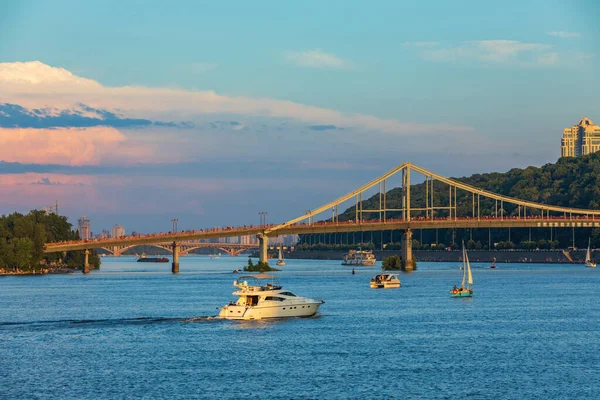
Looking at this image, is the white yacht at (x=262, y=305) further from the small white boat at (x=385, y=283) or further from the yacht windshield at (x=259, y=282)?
the small white boat at (x=385, y=283)

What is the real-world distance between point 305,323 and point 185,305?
22661 millimetres

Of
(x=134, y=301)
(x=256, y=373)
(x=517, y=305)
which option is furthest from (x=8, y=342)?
(x=517, y=305)

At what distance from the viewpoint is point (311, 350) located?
6631 centimetres

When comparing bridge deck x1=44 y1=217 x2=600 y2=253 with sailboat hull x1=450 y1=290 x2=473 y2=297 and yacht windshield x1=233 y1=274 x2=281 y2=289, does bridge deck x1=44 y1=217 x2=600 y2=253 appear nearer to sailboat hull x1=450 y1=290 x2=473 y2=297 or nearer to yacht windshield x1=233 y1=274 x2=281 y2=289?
yacht windshield x1=233 y1=274 x2=281 y2=289

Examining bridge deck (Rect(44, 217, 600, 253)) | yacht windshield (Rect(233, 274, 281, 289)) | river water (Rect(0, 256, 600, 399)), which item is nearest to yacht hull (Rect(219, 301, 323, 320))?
river water (Rect(0, 256, 600, 399))

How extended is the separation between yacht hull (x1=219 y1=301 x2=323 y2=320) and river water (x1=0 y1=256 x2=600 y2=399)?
1074 millimetres

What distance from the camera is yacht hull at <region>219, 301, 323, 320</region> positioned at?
82.8m

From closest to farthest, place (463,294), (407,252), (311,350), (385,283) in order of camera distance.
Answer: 1. (311,350)
2. (463,294)
3. (385,283)
4. (407,252)

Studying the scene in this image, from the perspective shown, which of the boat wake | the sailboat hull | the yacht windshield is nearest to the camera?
the boat wake

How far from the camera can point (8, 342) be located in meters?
70.7

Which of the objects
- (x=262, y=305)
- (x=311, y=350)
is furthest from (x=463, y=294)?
(x=311, y=350)

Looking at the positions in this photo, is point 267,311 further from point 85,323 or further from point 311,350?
point 311,350

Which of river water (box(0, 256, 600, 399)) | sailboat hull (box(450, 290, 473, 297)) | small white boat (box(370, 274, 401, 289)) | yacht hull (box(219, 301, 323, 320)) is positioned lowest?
river water (box(0, 256, 600, 399))

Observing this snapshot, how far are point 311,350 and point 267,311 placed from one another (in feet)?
56.6
